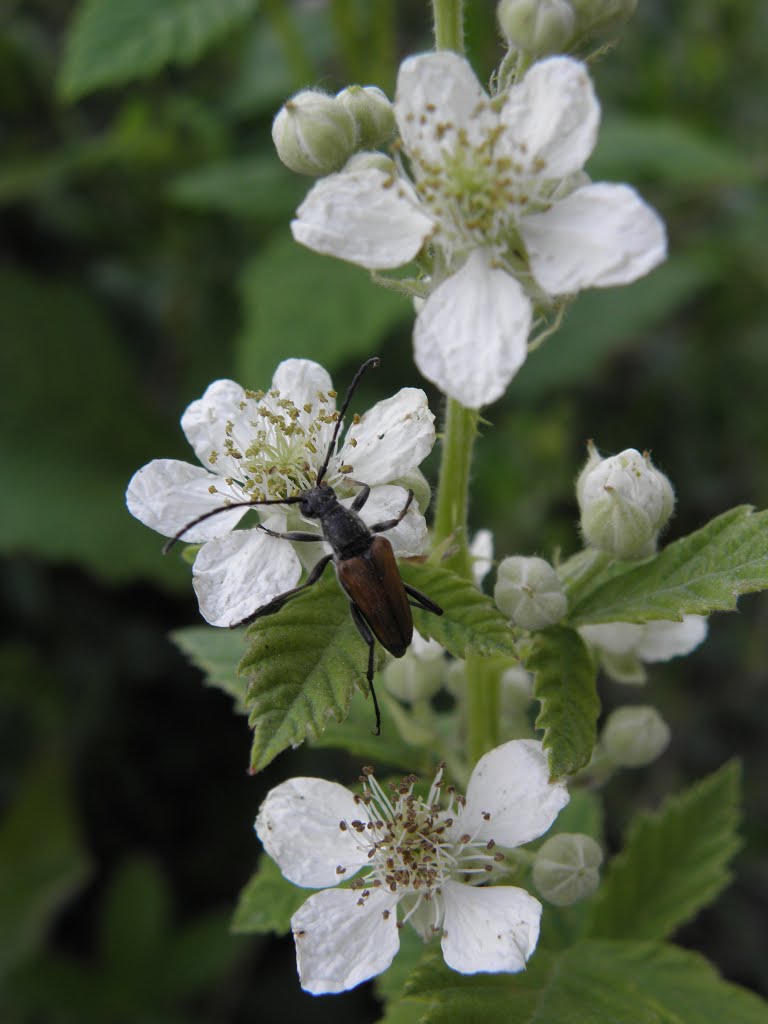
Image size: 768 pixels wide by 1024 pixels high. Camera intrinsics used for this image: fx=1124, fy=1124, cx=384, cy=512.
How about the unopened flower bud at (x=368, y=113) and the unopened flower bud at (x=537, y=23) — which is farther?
the unopened flower bud at (x=368, y=113)

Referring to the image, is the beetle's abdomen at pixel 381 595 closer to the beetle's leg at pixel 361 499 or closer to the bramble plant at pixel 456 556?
the bramble plant at pixel 456 556

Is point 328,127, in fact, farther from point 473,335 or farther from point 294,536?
point 294,536

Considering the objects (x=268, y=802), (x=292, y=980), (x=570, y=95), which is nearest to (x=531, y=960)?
(x=268, y=802)

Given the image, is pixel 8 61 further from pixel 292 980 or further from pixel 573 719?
pixel 573 719

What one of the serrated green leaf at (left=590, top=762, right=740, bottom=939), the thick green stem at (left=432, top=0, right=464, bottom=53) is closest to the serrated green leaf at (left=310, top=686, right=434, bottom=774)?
the serrated green leaf at (left=590, top=762, right=740, bottom=939)

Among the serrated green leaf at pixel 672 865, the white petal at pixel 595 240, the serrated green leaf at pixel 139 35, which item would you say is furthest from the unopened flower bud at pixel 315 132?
the serrated green leaf at pixel 139 35

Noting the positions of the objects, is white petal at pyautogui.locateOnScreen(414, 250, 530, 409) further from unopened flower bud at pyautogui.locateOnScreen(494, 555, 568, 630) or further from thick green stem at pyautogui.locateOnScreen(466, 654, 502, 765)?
thick green stem at pyautogui.locateOnScreen(466, 654, 502, 765)
